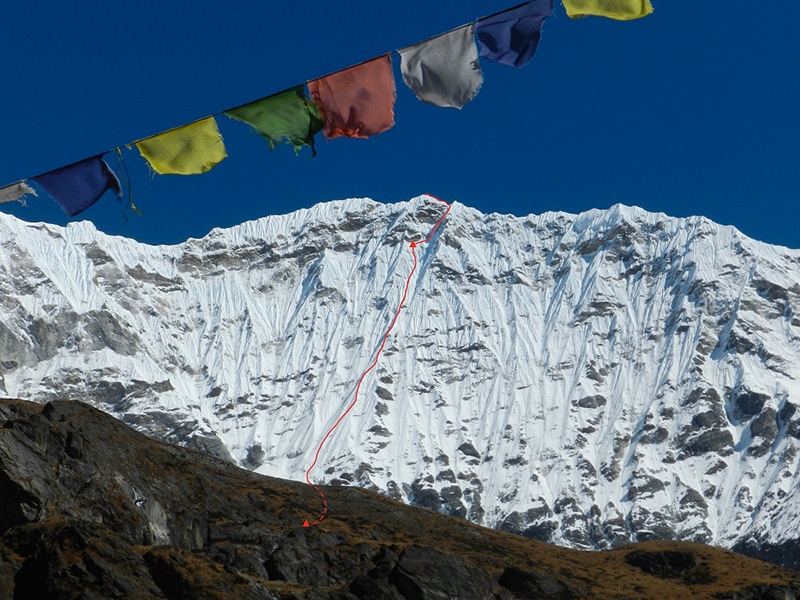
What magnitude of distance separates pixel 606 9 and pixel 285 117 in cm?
666

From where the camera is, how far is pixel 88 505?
6125 cm

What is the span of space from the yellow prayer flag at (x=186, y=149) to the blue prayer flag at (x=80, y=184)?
32.9 inches

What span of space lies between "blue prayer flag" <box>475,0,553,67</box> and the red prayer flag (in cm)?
197

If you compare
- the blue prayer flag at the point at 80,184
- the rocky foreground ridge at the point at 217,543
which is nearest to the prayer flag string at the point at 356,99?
the blue prayer flag at the point at 80,184

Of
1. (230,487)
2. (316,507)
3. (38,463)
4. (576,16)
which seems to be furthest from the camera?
(316,507)

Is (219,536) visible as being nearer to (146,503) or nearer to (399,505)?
(146,503)

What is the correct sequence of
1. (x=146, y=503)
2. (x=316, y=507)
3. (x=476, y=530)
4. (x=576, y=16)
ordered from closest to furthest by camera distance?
1. (x=576, y=16)
2. (x=146, y=503)
3. (x=316, y=507)
4. (x=476, y=530)

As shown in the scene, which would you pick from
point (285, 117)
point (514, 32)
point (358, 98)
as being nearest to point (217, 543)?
point (285, 117)

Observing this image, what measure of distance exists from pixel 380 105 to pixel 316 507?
7334 centimetres

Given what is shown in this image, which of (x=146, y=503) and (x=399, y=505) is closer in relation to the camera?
(x=146, y=503)

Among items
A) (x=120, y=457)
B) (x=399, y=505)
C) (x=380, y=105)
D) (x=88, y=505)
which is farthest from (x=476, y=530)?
(x=380, y=105)

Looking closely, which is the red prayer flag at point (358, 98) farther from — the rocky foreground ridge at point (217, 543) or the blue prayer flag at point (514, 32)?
the rocky foreground ridge at point (217, 543)

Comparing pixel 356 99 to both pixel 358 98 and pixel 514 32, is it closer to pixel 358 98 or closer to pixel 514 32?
pixel 358 98

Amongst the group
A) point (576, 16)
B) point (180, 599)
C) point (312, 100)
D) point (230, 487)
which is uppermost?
point (230, 487)
